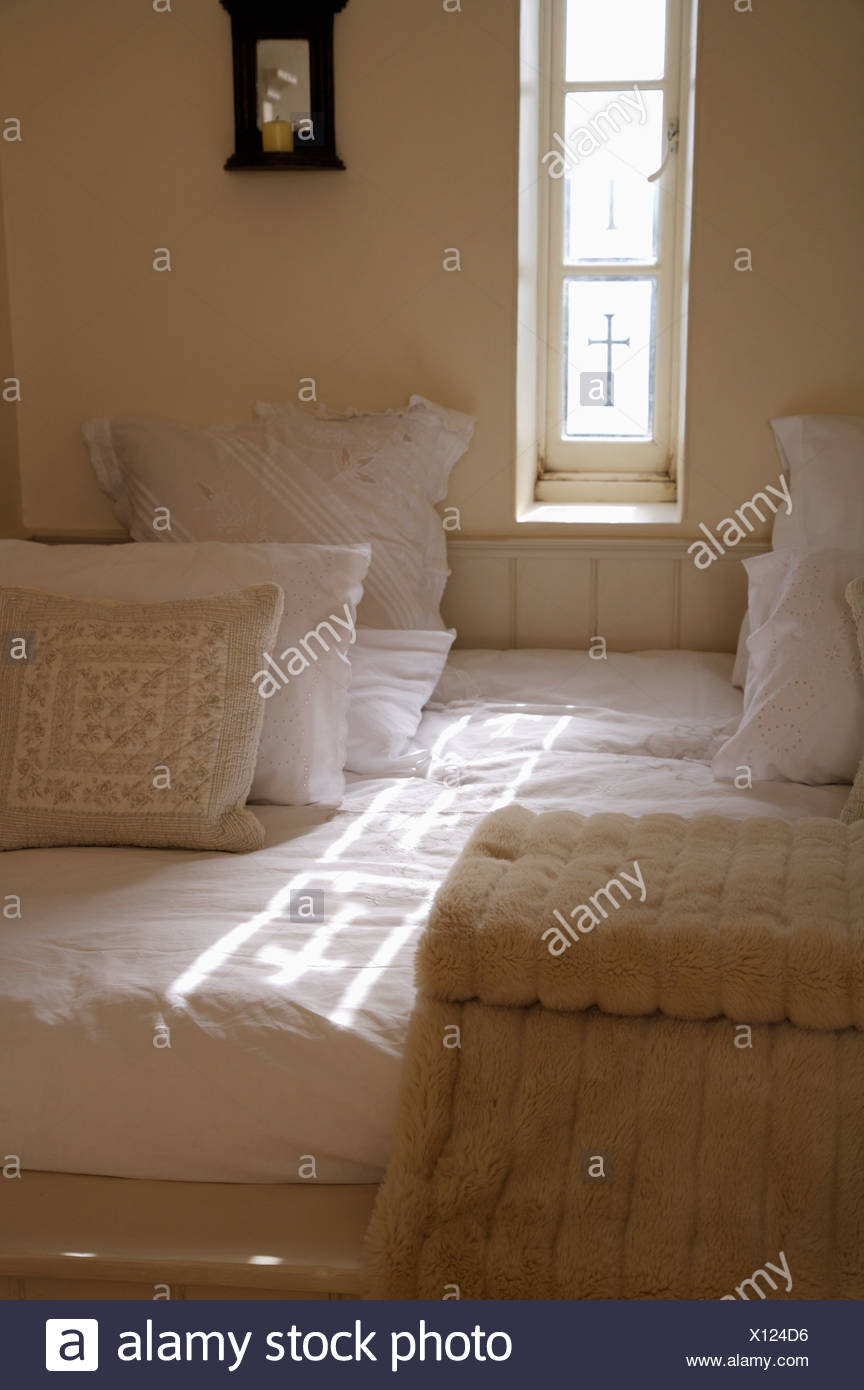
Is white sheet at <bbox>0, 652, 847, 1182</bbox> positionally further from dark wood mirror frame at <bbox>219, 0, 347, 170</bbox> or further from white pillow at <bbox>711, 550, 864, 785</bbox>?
dark wood mirror frame at <bbox>219, 0, 347, 170</bbox>

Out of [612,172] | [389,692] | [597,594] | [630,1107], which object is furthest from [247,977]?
[612,172]

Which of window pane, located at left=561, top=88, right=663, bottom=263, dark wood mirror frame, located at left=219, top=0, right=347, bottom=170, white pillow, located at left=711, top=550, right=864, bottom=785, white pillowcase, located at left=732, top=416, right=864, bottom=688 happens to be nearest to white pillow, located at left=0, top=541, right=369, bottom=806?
white pillow, located at left=711, top=550, right=864, bottom=785

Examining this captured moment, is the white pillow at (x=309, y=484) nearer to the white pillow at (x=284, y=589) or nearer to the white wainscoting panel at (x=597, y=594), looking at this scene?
the white wainscoting panel at (x=597, y=594)

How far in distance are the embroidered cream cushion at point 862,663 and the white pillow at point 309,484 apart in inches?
32.7

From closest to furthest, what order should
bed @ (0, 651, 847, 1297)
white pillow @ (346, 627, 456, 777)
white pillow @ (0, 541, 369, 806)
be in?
bed @ (0, 651, 847, 1297)
white pillow @ (0, 541, 369, 806)
white pillow @ (346, 627, 456, 777)

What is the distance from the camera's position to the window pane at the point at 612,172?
8.86 ft

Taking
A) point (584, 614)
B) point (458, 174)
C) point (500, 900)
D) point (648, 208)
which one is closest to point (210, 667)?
point (500, 900)

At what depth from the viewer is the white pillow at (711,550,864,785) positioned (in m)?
Result: 1.95

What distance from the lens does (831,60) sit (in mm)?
2422

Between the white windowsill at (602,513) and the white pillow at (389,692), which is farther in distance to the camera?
the white windowsill at (602,513)

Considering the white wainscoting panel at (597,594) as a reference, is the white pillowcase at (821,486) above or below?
above

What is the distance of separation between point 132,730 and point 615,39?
1.81 metres

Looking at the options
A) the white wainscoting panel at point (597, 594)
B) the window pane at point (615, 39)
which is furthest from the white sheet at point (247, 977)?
the window pane at point (615, 39)
